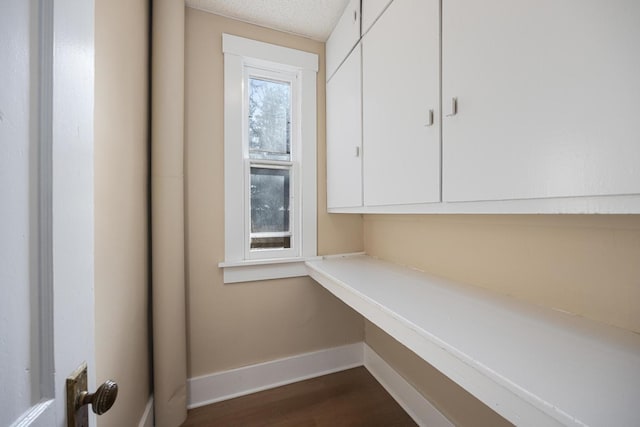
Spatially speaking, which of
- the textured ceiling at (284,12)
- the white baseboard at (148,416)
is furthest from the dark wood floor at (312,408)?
the textured ceiling at (284,12)

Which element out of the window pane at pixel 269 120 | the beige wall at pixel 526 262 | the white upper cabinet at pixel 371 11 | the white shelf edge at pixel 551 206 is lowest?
the beige wall at pixel 526 262

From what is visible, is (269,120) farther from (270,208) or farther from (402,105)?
(402,105)

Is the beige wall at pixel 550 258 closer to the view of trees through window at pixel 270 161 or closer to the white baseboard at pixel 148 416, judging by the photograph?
the view of trees through window at pixel 270 161

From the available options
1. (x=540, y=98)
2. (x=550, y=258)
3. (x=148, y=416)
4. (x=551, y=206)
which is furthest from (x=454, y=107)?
(x=148, y=416)

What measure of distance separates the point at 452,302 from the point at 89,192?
1163 millimetres

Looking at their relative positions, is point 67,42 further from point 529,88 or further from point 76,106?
point 529,88

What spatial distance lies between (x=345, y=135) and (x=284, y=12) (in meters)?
0.86

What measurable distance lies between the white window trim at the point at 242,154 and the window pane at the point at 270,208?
10cm

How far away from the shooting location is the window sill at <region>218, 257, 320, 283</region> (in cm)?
170

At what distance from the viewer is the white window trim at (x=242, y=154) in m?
1.69

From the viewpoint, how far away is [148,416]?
1.36 m

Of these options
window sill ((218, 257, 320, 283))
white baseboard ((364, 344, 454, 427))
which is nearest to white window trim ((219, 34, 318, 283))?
window sill ((218, 257, 320, 283))

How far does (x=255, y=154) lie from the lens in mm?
1813

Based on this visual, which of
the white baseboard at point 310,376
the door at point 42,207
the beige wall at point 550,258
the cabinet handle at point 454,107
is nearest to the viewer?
the door at point 42,207
